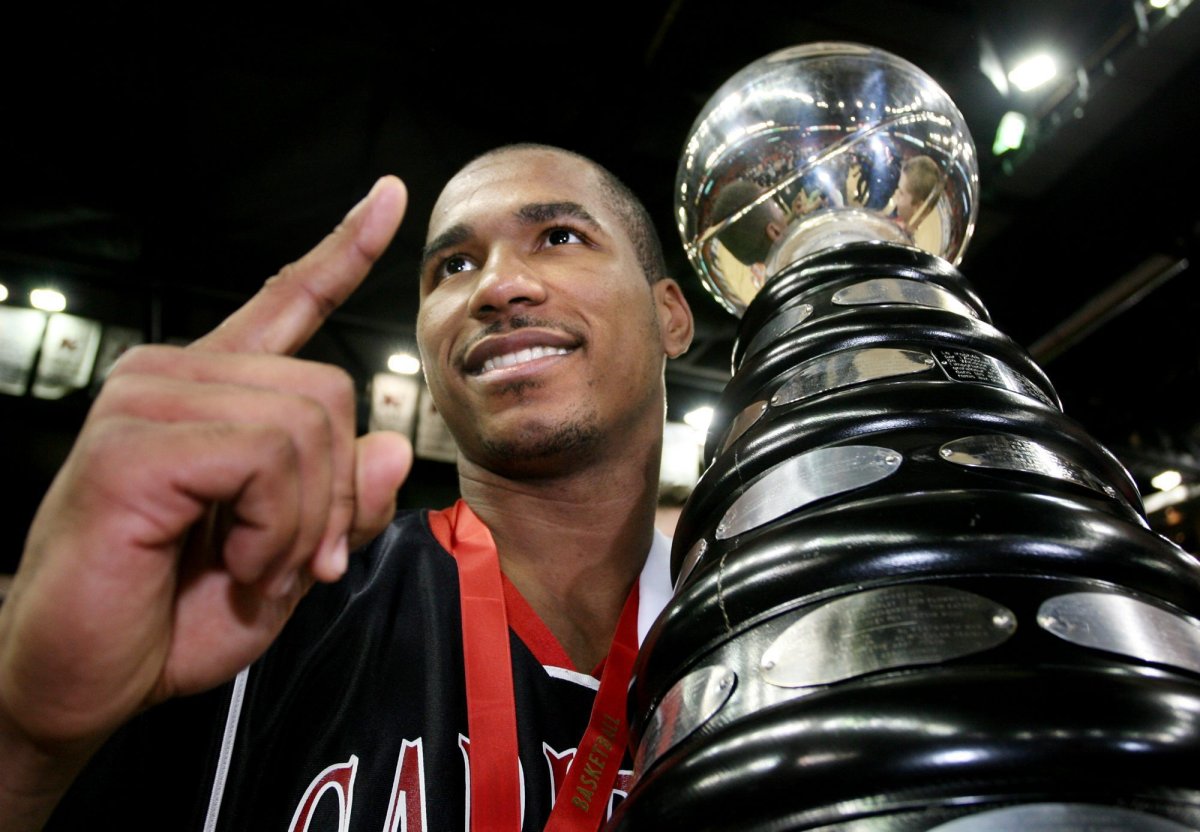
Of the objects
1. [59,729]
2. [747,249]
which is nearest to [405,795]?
[59,729]

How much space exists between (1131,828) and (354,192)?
4.62 meters

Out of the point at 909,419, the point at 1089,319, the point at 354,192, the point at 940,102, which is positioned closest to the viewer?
the point at 909,419

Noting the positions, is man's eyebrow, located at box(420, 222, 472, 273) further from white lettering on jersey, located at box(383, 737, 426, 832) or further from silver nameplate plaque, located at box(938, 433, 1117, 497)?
silver nameplate plaque, located at box(938, 433, 1117, 497)

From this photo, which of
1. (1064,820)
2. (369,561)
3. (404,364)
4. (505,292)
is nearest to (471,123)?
(404,364)

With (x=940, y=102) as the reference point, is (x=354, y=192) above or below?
above

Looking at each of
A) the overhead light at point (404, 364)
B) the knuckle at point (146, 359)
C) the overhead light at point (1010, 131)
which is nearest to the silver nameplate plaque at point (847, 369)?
the knuckle at point (146, 359)

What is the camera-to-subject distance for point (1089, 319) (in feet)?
17.0

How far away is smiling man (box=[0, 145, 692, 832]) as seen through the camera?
0.47 m

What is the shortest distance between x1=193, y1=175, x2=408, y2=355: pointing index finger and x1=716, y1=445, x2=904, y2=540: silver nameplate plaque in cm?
33

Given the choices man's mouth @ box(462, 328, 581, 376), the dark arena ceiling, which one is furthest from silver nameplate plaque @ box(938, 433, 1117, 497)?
the dark arena ceiling

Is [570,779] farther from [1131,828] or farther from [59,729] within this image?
[1131,828]

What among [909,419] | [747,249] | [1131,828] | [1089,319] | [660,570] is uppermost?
[1089,319]

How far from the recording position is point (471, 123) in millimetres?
4027

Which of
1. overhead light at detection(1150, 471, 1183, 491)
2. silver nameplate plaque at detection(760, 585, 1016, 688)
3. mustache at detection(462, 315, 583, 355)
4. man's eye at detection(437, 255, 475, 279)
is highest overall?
overhead light at detection(1150, 471, 1183, 491)
